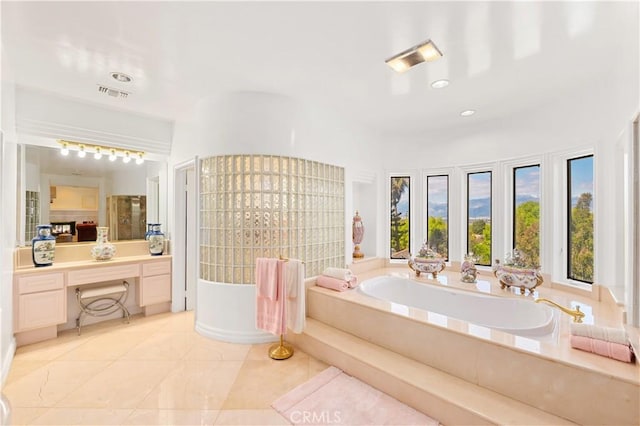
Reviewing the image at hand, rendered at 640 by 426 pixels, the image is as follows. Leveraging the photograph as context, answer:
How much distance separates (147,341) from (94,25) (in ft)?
9.12

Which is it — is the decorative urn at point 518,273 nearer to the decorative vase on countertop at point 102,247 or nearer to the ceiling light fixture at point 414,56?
the ceiling light fixture at point 414,56

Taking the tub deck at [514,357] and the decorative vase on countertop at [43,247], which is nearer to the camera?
the tub deck at [514,357]

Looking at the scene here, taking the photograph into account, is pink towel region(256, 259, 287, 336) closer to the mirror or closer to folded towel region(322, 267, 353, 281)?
folded towel region(322, 267, 353, 281)

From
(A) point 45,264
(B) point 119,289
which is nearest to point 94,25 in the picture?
(A) point 45,264

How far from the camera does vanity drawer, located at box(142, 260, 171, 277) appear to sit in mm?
3471

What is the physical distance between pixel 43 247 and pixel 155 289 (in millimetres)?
1184

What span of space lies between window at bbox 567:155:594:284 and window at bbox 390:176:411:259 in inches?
73.7

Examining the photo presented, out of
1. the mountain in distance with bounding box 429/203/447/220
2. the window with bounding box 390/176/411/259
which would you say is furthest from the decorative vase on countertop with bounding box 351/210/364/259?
the mountain in distance with bounding box 429/203/447/220

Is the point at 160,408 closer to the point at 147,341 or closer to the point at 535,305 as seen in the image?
the point at 147,341

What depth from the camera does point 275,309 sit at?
8.30ft

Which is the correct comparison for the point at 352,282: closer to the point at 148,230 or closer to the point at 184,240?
the point at 184,240

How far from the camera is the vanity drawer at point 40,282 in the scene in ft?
8.81

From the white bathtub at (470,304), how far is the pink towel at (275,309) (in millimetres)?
895

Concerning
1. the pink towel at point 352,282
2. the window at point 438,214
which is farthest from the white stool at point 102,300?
the window at point 438,214
